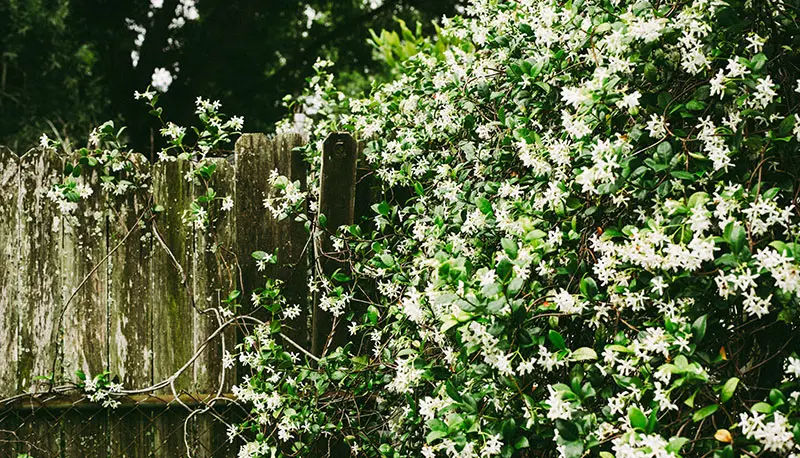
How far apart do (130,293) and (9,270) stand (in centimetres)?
45

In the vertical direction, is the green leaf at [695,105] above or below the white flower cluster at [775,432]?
above

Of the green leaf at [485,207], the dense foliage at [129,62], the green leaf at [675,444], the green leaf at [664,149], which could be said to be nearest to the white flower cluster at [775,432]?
the green leaf at [675,444]

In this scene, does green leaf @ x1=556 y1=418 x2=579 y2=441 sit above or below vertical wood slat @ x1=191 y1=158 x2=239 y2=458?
below

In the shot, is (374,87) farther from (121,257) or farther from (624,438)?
(624,438)

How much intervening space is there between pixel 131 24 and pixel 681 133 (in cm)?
789

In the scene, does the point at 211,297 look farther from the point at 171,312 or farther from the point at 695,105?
the point at 695,105

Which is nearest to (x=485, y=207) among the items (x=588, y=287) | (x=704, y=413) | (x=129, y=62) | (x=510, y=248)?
(x=510, y=248)

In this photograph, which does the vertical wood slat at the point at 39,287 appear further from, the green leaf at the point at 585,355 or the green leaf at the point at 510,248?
the green leaf at the point at 585,355

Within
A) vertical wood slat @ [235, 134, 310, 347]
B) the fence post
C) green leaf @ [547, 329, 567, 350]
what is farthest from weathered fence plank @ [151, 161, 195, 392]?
green leaf @ [547, 329, 567, 350]

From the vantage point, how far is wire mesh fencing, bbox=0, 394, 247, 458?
2.45 metres

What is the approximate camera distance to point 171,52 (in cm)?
799

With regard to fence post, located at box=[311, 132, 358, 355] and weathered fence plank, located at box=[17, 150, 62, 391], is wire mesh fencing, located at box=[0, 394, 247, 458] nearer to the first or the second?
weathered fence plank, located at box=[17, 150, 62, 391]

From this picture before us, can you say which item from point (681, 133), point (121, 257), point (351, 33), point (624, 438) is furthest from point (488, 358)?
point (351, 33)

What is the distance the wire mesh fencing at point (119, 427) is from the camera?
8.03ft
